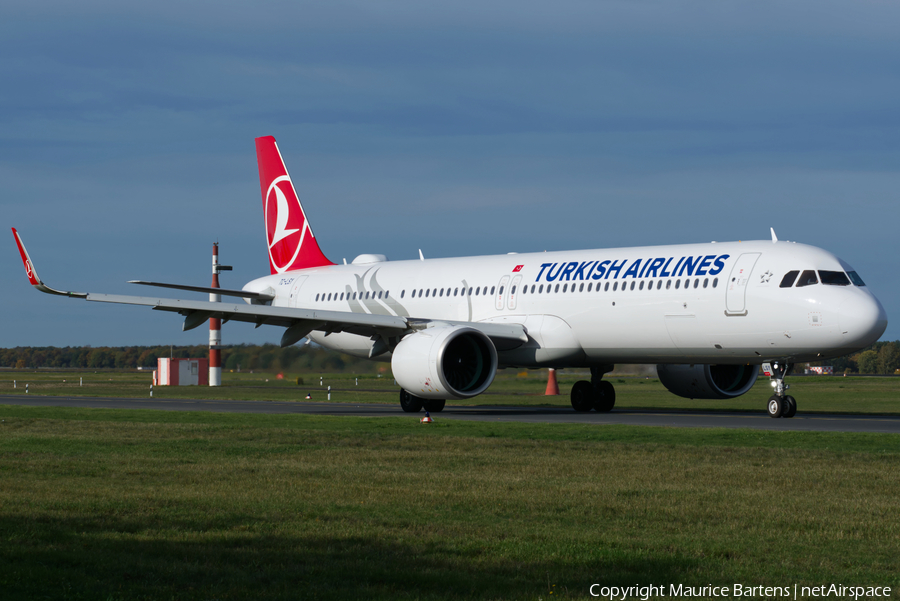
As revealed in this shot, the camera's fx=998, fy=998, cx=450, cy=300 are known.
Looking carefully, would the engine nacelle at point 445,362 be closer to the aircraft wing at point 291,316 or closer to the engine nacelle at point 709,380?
the aircraft wing at point 291,316

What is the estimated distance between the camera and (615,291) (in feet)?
80.9

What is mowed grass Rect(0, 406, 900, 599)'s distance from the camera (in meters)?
6.68

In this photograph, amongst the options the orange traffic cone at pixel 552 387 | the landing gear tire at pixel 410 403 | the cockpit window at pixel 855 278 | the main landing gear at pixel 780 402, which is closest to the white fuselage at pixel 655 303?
the cockpit window at pixel 855 278

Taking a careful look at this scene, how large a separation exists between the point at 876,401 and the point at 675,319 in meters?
16.0

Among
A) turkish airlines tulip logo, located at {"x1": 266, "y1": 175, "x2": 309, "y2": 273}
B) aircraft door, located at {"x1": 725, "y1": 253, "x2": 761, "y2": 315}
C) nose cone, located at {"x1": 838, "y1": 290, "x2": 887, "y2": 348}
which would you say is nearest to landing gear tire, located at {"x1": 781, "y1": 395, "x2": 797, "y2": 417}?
nose cone, located at {"x1": 838, "y1": 290, "x2": 887, "y2": 348}

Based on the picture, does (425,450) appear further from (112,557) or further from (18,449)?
(112,557)

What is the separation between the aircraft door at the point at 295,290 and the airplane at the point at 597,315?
1.58 metres

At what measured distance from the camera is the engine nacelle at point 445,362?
78.7ft

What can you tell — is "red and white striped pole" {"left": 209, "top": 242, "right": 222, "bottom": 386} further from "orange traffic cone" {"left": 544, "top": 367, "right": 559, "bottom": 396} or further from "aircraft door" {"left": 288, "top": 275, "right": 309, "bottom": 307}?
"orange traffic cone" {"left": 544, "top": 367, "right": 559, "bottom": 396}

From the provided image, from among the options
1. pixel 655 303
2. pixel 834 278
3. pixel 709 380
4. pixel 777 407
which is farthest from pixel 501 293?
pixel 834 278

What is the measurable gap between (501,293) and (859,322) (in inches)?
388

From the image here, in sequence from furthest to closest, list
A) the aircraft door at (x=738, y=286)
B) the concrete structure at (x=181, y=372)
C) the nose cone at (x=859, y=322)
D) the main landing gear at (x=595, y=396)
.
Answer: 1. the concrete structure at (x=181, y=372)
2. the main landing gear at (x=595, y=396)
3. the aircraft door at (x=738, y=286)
4. the nose cone at (x=859, y=322)

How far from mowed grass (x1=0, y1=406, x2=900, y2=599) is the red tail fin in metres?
19.6

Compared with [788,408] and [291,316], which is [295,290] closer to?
[291,316]
